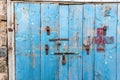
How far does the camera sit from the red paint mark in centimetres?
397

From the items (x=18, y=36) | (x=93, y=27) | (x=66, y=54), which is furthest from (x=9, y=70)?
(x=93, y=27)

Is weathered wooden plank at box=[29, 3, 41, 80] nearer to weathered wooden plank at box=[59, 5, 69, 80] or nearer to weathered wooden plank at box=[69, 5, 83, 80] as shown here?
weathered wooden plank at box=[59, 5, 69, 80]

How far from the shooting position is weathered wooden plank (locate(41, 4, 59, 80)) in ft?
12.9

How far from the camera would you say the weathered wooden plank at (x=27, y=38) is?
12.9 ft

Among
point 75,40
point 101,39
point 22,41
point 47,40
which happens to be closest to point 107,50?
point 101,39

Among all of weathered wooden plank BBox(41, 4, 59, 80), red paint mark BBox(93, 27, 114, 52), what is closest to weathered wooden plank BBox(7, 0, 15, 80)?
weathered wooden plank BBox(41, 4, 59, 80)

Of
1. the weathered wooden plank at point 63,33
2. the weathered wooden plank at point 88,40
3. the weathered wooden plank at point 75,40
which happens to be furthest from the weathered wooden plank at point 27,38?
the weathered wooden plank at point 88,40

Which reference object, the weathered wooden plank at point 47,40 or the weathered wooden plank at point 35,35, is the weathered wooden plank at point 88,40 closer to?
the weathered wooden plank at point 47,40

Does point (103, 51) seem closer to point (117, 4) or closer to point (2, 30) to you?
point (117, 4)

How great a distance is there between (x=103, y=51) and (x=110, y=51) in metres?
0.09

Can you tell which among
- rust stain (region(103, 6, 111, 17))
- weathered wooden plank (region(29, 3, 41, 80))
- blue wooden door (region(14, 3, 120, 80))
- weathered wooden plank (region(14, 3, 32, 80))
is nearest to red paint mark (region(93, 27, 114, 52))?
blue wooden door (region(14, 3, 120, 80))

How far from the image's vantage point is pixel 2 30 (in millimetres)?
3916

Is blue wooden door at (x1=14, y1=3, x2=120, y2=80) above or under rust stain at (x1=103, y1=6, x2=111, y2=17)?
under

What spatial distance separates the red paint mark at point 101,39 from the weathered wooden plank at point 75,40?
0.73ft
